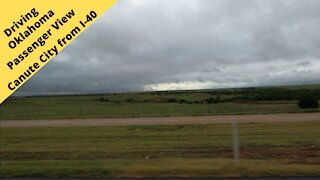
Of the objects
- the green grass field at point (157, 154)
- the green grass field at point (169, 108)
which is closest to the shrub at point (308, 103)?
the green grass field at point (169, 108)

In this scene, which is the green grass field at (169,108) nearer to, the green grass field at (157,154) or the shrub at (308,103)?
the shrub at (308,103)

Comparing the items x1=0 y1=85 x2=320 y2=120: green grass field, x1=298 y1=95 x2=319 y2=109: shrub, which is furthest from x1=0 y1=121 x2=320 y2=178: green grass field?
x1=298 y1=95 x2=319 y2=109: shrub

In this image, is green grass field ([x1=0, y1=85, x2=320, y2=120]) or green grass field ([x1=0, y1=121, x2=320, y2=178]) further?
green grass field ([x1=0, y1=85, x2=320, y2=120])

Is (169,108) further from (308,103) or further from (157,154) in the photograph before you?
(157,154)

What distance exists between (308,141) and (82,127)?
15.7m

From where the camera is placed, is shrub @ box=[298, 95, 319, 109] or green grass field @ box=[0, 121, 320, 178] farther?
shrub @ box=[298, 95, 319, 109]

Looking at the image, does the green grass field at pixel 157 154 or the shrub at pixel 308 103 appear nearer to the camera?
the green grass field at pixel 157 154

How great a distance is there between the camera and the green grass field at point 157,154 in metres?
8.54

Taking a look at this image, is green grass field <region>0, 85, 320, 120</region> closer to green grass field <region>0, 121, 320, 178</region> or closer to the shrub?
the shrub

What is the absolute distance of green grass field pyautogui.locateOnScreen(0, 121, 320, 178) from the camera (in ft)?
28.0

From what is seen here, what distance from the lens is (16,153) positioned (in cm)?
1683

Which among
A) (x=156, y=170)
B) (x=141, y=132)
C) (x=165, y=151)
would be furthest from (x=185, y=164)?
(x=141, y=132)

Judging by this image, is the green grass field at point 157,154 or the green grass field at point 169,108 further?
the green grass field at point 169,108

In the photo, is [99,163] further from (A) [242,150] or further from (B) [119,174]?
(A) [242,150]
